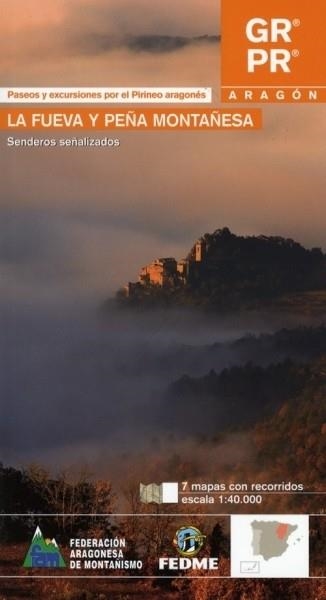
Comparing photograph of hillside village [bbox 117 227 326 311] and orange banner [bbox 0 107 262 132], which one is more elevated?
orange banner [bbox 0 107 262 132]

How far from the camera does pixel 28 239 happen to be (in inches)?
166

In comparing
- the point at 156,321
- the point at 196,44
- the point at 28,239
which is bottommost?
the point at 156,321

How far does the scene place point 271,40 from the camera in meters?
4.20

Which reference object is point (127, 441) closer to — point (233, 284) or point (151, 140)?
point (233, 284)

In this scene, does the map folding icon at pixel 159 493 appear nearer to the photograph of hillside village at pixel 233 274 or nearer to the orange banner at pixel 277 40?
the photograph of hillside village at pixel 233 274

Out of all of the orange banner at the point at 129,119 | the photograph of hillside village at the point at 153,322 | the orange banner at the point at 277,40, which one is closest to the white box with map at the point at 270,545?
the photograph of hillside village at the point at 153,322

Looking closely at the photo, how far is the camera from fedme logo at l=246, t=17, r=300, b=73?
4.19 meters

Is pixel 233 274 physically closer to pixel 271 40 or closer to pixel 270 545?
pixel 271 40

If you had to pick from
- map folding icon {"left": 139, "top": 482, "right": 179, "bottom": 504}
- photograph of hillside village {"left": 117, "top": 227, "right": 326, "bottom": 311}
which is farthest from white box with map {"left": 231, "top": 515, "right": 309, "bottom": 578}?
photograph of hillside village {"left": 117, "top": 227, "right": 326, "bottom": 311}

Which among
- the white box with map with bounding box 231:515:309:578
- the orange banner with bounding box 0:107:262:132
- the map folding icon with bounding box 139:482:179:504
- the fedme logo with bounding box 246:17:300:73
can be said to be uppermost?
the fedme logo with bounding box 246:17:300:73

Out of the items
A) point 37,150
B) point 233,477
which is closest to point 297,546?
point 233,477

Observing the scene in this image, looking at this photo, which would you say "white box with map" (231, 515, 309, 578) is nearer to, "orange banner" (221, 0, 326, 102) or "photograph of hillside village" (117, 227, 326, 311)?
"photograph of hillside village" (117, 227, 326, 311)

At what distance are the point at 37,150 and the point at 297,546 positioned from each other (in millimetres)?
Result: 1749

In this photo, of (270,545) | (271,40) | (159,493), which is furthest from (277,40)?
(270,545)
